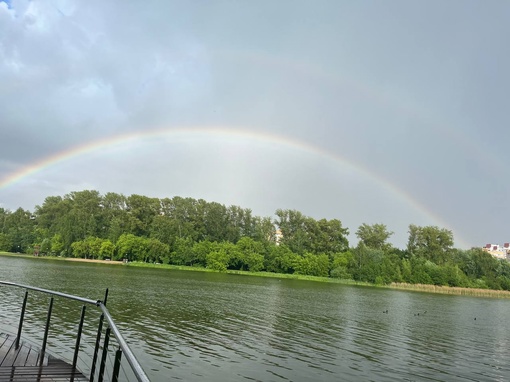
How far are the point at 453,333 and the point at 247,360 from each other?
18.6 meters

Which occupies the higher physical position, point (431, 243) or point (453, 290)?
point (431, 243)

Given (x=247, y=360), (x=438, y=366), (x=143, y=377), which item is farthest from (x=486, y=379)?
(x=143, y=377)

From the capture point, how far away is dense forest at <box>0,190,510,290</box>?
95312mm

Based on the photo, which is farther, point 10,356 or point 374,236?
point 374,236

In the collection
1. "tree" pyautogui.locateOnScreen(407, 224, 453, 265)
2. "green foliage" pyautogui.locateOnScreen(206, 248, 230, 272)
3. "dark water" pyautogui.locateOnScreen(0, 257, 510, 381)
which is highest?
"tree" pyautogui.locateOnScreen(407, 224, 453, 265)

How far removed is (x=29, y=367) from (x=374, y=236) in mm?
115704

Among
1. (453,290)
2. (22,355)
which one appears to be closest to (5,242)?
(453,290)

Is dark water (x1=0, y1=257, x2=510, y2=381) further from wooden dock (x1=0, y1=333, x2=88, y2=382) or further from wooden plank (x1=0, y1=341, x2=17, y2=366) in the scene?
wooden plank (x1=0, y1=341, x2=17, y2=366)

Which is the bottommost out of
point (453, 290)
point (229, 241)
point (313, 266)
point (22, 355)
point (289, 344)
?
point (289, 344)

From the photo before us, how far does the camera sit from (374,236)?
11400 cm

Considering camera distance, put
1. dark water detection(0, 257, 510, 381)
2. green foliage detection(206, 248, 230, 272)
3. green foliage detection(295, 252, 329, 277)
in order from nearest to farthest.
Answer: dark water detection(0, 257, 510, 381) → green foliage detection(206, 248, 230, 272) → green foliage detection(295, 252, 329, 277)

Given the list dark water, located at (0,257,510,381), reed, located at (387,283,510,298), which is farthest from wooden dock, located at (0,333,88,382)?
reed, located at (387,283,510,298)

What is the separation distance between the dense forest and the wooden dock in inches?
3483

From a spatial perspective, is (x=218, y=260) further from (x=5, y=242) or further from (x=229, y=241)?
(x=5, y=242)
